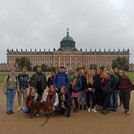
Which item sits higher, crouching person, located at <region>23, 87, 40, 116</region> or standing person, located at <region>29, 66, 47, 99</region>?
standing person, located at <region>29, 66, 47, 99</region>

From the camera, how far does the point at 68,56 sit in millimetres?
81750

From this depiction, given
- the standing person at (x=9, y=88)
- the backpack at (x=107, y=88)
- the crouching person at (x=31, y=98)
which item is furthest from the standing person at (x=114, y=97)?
the standing person at (x=9, y=88)

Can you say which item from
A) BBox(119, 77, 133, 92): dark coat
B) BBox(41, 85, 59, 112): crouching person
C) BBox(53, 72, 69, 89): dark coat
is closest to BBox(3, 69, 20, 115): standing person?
BBox(41, 85, 59, 112): crouching person

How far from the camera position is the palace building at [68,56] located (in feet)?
268

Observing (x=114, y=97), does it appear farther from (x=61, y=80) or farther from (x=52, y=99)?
(x=52, y=99)

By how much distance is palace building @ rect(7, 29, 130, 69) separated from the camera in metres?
81.8

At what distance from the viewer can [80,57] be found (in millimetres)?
82438

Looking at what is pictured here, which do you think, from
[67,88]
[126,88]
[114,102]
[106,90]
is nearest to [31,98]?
[67,88]

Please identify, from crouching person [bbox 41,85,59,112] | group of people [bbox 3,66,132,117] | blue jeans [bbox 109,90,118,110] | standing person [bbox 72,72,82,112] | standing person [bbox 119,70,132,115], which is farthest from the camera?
blue jeans [bbox 109,90,118,110]

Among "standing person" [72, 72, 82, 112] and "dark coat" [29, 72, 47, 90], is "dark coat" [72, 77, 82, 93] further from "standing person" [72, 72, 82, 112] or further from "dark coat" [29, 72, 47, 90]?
"dark coat" [29, 72, 47, 90]

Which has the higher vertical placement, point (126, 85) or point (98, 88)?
point (126, 85)

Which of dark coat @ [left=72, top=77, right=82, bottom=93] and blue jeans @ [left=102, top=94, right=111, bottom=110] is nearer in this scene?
blue jeans @ [left=102, top=94, right=111, bottom=110]

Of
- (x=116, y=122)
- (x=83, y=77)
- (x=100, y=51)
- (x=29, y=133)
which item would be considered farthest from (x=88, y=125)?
(x=100, y=51)

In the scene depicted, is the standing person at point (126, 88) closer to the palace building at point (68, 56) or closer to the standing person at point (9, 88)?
the standing person at point (9, 88)
